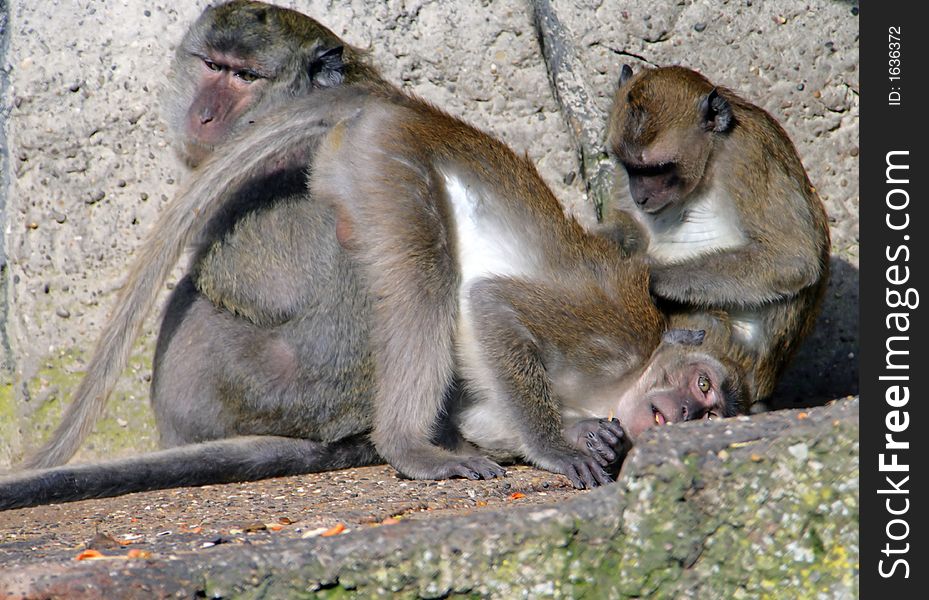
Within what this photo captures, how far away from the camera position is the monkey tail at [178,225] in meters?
5.27

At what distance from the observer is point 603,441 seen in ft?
17.8

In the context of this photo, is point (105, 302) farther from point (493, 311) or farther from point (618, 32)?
point (618, 32)

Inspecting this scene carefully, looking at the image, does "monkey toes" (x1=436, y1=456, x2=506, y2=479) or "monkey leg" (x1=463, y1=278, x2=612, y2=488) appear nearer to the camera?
"monkey toes" (x1=436, y1=456, x2=506, y2=479)

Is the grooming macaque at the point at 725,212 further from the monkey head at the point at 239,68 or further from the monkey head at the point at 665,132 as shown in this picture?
the monkey head at the point at 239,68

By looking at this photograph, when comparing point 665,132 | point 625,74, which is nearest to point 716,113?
point 665,132

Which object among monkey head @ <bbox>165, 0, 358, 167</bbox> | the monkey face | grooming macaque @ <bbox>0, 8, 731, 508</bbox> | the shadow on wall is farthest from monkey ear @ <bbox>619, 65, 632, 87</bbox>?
the shadow on wall

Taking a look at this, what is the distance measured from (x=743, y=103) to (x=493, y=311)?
1957mm

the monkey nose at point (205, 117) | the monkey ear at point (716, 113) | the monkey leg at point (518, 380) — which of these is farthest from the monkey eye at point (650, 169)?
the monkey nose at point (205, 117)

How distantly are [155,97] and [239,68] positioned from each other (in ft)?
4.20

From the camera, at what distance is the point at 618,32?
7.17 m

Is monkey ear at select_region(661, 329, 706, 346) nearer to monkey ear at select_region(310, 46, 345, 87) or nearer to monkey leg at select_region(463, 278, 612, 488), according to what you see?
monkey leg at select_region(463, 278, 612, 488)

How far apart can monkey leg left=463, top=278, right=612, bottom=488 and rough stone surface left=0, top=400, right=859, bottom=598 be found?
1687 mm

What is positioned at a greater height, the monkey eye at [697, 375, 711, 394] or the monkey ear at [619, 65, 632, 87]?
the monkey ear at [619, 65, 632, 87]

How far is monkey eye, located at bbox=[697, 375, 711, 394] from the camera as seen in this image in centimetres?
554
